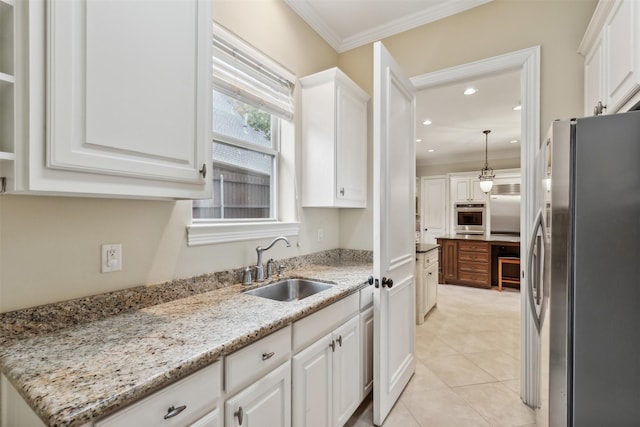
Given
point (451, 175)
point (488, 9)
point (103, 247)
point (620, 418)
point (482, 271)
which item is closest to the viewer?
point (620, 418)

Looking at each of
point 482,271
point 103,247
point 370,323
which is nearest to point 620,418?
point 370,323

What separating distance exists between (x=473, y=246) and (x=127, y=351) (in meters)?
5.62

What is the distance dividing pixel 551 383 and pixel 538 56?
198cm

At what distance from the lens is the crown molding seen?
2.26 m

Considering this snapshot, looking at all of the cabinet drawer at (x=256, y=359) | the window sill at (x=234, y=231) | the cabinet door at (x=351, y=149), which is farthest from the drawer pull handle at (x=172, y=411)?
the cabinet door at (x=351, y=149)

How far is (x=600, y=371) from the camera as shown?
974 mm

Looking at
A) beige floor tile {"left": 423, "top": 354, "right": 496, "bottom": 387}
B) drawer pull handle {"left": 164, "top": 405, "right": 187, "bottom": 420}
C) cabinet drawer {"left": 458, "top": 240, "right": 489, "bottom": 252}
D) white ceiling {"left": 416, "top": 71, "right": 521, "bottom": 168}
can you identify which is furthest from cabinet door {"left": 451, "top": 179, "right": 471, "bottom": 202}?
drawer pull handle {"left": 164, "top": 405, "right": 187, "bottom": 420}

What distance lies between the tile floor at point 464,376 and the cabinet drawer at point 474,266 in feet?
4.29

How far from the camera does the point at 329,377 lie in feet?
5.13

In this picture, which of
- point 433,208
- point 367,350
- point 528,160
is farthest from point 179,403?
point 433,208

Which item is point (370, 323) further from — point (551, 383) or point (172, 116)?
point (172, 116)

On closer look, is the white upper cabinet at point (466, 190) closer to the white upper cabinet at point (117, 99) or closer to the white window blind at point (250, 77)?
the white window blind at point (250, 77)

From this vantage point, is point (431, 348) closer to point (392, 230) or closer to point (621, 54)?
point (392, 230)

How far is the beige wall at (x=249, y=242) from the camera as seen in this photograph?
3.51ft
